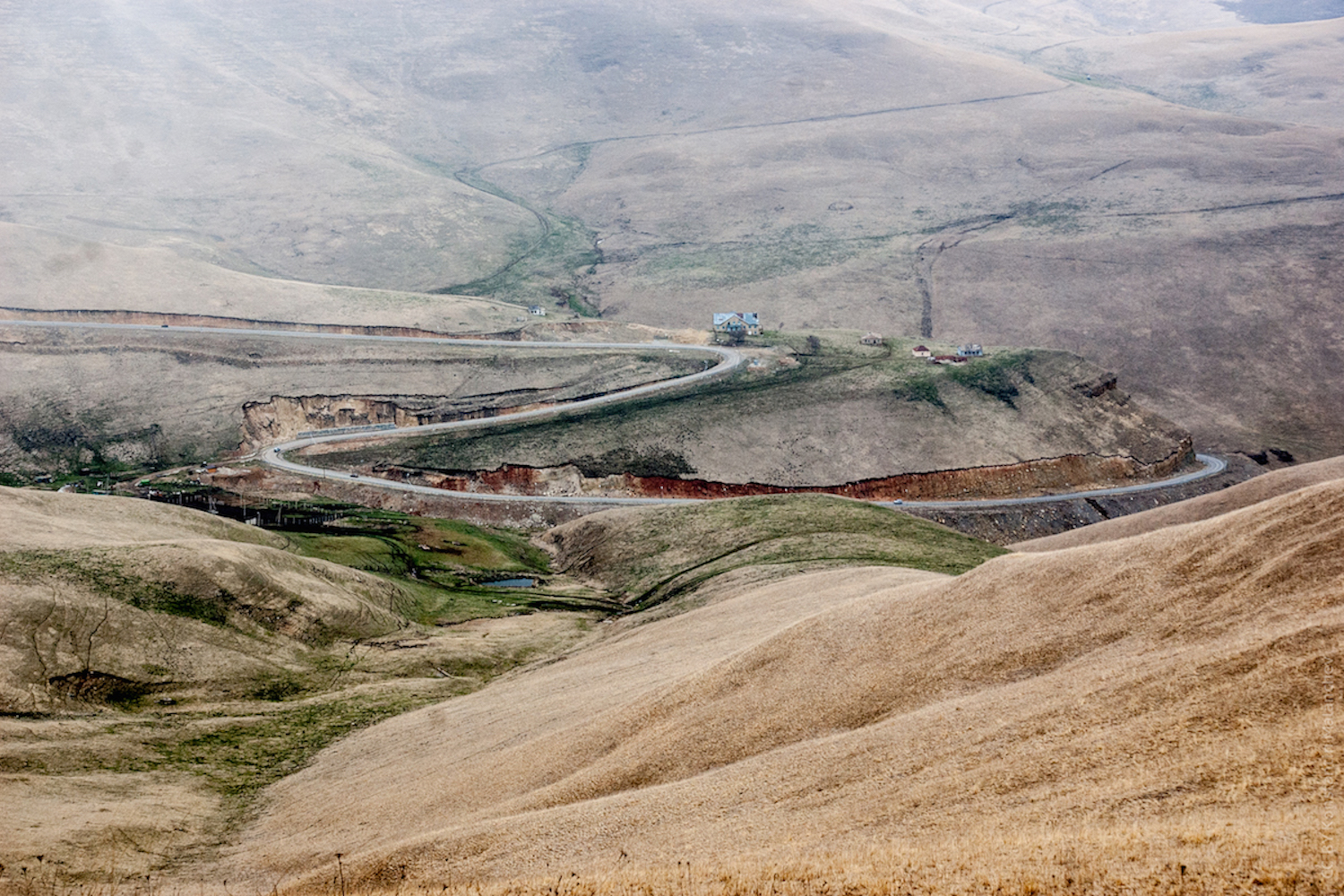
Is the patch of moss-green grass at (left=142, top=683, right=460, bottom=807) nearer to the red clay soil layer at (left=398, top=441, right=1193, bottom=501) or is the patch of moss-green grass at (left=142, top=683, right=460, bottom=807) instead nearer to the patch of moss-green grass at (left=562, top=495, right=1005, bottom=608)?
the patch of moss-green grass at (left=562, top=495, right=1005, bottom=608)

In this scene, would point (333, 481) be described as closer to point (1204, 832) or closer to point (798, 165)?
point (1204, 832)

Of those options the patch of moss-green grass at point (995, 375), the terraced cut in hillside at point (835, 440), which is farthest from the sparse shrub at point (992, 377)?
the terraced cut in hillside at point (835, 440)

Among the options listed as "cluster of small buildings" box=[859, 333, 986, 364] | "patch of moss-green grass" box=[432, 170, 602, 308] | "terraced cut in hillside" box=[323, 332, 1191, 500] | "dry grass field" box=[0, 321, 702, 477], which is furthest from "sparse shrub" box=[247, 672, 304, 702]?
"patch of moss-green grass" box=[432, 170, 602, 308]

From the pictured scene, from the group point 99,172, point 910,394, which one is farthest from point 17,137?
point 910,394

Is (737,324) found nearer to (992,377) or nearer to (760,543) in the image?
(992,377)

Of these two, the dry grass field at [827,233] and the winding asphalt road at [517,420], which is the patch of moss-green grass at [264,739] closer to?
the winding asphalt road at [517,420]

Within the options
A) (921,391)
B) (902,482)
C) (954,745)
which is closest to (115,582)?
(954,745)
